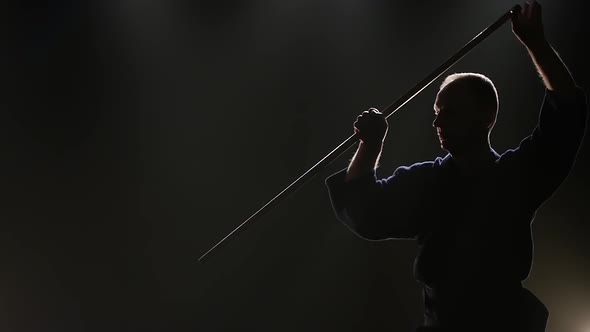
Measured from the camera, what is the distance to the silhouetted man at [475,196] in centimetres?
Result: 101

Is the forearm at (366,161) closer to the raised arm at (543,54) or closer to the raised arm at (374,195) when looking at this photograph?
the raised arm at (374,195)

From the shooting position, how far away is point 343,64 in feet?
8.60

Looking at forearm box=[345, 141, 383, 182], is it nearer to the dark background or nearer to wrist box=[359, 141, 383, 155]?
wrist box=[359, 141, 383, 155]

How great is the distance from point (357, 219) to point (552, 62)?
0.50 m

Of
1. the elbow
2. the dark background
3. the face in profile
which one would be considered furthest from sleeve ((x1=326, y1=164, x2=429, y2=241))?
the dark background

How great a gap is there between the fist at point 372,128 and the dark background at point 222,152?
4.75 feet

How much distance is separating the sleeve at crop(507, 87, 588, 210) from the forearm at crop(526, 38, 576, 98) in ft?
0.04

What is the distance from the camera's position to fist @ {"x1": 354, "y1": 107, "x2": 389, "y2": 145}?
1122 millimetres

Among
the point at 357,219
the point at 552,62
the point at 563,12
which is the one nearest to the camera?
the point at 552,62

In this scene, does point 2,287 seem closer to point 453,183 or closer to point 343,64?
point 343,64

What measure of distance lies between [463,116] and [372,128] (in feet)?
0.65

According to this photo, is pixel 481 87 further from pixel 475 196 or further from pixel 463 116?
pixel 475 196

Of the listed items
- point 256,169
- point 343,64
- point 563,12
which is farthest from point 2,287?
point 563,12

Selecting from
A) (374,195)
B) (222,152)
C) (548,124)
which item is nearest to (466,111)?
(548,124)
